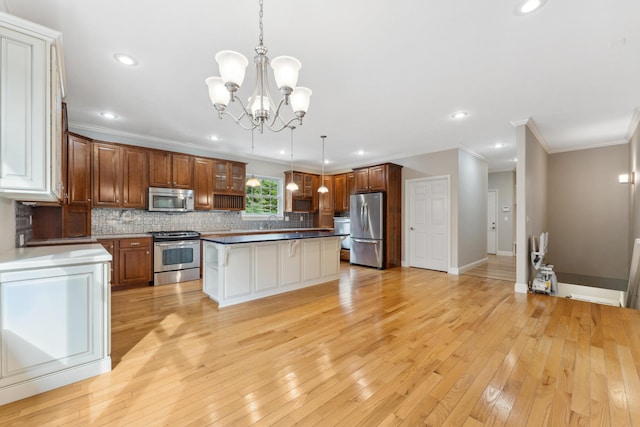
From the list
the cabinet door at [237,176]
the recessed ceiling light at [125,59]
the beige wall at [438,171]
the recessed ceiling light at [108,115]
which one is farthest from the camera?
the cabinet door at [237,176]

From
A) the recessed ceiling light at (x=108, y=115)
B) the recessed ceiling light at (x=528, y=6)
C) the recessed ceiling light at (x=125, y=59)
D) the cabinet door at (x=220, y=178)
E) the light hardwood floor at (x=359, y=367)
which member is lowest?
the light hardwood floor at (x=359, y=367)

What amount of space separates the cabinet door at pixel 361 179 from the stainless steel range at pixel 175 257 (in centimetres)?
377

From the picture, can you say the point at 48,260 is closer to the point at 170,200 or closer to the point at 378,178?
the point at 170,200

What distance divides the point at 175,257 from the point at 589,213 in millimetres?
8479

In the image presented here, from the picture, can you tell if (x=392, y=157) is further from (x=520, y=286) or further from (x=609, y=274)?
(x=609, y=274)

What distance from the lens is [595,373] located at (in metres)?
2.09

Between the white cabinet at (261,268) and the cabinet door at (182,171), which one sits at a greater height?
the cabinet door at (182,171)

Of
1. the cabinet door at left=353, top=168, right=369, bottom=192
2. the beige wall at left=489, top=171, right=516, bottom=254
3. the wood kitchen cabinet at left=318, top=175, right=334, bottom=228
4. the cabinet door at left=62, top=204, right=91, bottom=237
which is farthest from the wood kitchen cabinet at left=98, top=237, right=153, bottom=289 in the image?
the beige wall at left=489, top=171, right=516, bottom=254

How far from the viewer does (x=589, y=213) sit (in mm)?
5809

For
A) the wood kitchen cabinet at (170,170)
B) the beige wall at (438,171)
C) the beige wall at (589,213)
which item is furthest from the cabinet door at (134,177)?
the beige wall at (589,213)

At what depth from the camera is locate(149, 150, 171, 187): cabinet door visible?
490 cm

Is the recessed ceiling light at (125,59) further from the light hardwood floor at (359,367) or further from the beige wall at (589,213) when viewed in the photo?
the beige wall at (589,213)

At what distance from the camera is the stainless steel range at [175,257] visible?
457 cm

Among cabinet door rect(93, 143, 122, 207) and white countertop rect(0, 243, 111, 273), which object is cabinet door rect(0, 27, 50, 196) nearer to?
white countertop rect(0, 243, 111, 273)
